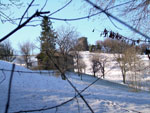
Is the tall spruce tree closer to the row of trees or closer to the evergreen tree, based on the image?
the evergreen tree

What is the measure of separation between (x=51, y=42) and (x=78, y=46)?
42.1 feet

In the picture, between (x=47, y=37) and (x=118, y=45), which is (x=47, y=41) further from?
(x=118, y=45)

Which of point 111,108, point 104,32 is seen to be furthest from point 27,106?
point 104,32

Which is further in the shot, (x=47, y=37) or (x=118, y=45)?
(x=118, y=45)

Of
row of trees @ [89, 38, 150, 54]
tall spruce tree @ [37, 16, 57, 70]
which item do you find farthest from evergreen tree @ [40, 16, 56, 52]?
row of trees @ [89, 38, 150, 54]

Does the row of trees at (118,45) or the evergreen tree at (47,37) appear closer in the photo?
the evergreen tree at (47,37)

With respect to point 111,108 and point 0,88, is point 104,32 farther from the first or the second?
point 0,88

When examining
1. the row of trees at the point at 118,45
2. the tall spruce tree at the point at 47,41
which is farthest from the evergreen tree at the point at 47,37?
the row of trees at the point at 118,45

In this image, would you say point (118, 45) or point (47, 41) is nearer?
point (47, 41)

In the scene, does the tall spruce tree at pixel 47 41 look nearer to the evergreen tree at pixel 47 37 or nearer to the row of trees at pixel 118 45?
the evergreen tree at pixel 47 37

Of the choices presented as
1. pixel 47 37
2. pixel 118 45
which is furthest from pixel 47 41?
pixel 118 45

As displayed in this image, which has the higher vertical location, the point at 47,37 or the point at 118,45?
the point at 118,45

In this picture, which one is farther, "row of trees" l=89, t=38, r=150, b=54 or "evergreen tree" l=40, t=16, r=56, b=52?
"row of trees" l=89, t=38, r=150, b=54

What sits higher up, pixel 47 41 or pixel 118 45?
pixel 118 45
